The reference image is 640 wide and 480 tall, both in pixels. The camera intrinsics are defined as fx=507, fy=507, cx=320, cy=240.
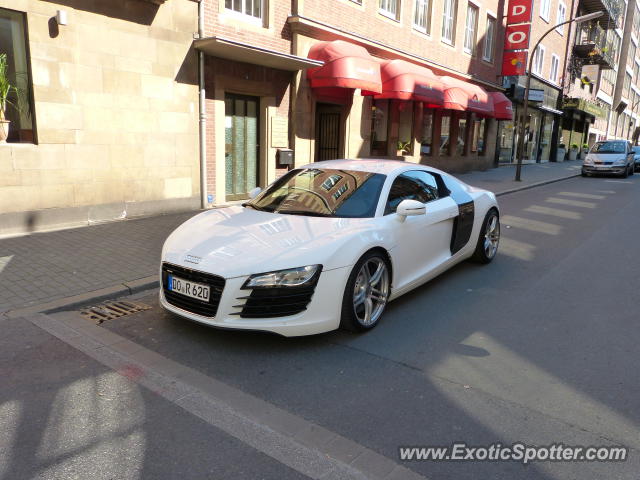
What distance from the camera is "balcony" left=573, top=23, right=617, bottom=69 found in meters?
33.9

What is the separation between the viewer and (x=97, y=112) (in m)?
8.64

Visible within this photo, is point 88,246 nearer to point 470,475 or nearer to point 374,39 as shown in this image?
point 470,475

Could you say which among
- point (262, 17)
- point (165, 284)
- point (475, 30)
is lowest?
point (165, 284)

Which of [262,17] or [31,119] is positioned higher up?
[262,17]

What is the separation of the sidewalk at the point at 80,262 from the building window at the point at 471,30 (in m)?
16.9

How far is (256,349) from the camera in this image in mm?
4125

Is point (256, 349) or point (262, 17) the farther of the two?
point (262, 17)

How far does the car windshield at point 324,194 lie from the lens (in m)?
4.92

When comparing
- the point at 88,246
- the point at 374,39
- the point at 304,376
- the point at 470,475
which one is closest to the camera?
the point at 470,475

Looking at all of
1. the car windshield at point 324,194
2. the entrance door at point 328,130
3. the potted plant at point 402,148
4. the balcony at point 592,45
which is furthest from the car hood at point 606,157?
the car windshield at point 324,194

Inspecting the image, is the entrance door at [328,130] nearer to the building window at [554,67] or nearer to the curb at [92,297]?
the curb at [92,297]

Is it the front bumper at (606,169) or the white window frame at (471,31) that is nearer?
the white window frame at (471,31)

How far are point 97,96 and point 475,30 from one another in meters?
17.8

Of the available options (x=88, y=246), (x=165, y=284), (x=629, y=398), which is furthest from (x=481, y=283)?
(x=88, y=246)
